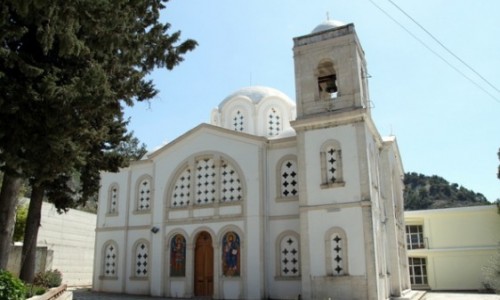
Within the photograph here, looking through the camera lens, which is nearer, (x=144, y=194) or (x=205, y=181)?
(x=205, y=181)

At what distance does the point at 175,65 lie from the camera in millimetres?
12758

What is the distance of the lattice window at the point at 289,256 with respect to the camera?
1825 centimetres

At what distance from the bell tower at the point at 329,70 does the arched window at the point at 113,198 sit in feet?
35.6

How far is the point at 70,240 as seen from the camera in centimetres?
2897

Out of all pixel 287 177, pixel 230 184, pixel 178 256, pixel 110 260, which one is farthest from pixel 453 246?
pixel 110 260

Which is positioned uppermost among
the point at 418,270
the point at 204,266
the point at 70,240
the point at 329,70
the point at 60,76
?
the point at 329,70

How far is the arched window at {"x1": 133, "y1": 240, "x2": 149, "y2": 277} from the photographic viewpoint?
21.7 m

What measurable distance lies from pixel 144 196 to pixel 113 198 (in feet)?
7.03

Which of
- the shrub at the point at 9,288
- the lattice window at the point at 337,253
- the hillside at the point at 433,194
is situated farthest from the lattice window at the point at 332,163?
the hillside at the point at 433,194

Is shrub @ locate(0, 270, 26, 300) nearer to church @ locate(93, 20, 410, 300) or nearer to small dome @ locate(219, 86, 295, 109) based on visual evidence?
church @ locate(93, 20, 410, 300)

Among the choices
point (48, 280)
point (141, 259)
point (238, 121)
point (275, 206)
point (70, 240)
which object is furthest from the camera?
point (70, 240)

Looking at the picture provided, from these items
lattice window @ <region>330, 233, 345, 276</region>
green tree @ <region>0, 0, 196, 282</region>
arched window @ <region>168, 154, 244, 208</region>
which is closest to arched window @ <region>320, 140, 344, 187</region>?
lattice window @ <region>330, 233, 345, 276</region>

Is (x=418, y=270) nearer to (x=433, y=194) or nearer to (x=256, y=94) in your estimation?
(x=256, y=94)

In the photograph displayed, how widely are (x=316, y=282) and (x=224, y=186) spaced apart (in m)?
6.21
